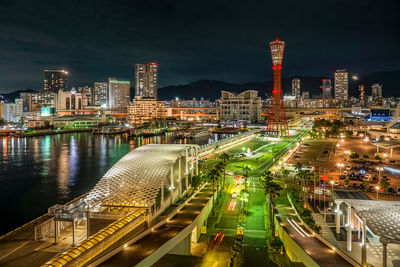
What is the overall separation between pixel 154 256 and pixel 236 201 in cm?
830

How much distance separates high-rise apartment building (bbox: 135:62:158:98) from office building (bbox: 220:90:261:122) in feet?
268

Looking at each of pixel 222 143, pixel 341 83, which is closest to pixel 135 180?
pixel 222 143

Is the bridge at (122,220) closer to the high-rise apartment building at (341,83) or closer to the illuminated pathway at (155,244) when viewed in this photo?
the illuminated pathway at (155,244)

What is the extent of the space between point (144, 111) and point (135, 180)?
7185 cm

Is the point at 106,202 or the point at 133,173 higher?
the point at 133,173

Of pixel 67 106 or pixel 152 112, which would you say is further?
pixel 67 106

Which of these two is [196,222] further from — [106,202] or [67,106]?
[67,106]

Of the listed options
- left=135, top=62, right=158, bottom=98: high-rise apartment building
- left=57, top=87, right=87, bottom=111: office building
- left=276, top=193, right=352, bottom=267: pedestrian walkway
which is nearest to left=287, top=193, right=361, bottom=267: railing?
left=276, top=193, right=352, bottom=267: pedestrian walkway

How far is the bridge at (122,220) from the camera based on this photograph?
8.38 meters

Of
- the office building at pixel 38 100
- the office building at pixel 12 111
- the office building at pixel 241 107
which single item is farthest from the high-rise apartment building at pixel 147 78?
the office building at pixel 241 107

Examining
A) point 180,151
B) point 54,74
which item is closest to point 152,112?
point 180,151

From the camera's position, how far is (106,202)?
40.4 feet

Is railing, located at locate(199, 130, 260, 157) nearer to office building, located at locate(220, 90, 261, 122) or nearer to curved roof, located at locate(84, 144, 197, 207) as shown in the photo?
curved roof, located at locate(84, 144, 197, 207)

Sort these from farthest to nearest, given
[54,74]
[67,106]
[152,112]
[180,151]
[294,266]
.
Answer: [54,74] < [67,106] < [152,112] < [180,151] < [294,266]
